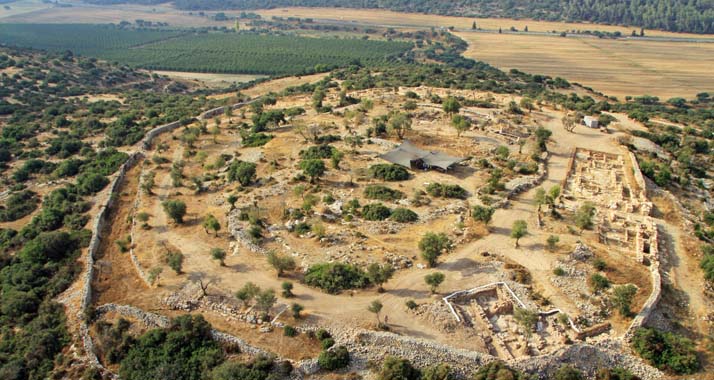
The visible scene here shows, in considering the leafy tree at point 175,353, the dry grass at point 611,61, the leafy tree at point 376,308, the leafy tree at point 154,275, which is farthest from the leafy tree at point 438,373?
the dry grass at point 611,61

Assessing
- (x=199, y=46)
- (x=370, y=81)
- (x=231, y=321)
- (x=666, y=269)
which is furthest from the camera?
(x=199, y=46)

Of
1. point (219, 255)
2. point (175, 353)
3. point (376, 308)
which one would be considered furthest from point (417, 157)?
point (175, 353)

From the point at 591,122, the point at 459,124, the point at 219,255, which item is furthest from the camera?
the point at 591,122

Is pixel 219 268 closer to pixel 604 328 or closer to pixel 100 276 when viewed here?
pixel 100 276

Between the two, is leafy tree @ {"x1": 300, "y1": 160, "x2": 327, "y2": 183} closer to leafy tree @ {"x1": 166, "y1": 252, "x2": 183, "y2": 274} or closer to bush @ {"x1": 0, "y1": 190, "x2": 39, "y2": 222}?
leafy tree @ {"x1": 166, "y1": 252, "x2": 183, "y2": 274}

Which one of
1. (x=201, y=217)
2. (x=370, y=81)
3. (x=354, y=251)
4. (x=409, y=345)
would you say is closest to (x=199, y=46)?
(x=370, y=81)

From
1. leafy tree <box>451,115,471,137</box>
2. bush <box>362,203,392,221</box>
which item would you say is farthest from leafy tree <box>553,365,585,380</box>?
leafy tree <box>451,115,471,137</box>

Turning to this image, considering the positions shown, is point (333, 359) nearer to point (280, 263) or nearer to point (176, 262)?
point (280, 263)

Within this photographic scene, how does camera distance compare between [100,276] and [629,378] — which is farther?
[100,276]
